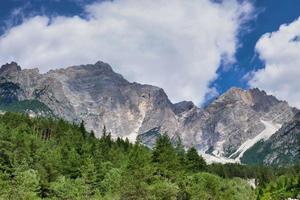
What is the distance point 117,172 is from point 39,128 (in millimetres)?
81207

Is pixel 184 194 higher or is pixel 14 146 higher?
pixel 14 146

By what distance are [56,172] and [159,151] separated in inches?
1091

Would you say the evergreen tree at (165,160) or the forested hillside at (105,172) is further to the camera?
the evergreen tree at (165,160)

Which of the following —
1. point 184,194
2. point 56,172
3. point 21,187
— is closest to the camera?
point 21,187

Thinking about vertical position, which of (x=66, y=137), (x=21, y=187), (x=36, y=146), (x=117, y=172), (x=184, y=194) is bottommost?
(x=21, y=187)

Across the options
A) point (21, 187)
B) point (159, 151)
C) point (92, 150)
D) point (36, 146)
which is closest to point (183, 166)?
point (159, 151)

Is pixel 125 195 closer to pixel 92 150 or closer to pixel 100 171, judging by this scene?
pixel 100 171

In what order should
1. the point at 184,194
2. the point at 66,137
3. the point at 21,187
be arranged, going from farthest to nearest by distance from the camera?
the point at 66,137 → the point at 184,194 → the point at 21,187

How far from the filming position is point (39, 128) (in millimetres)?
198375

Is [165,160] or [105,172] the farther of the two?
[105,172]

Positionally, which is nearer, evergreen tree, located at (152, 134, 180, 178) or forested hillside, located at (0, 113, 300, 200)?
forested hillside, located at (0, 113, 300, 200)

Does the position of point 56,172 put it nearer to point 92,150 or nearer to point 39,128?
point 92,150

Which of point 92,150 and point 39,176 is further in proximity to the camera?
point 92,150

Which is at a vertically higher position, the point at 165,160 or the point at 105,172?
the point at 165,160
